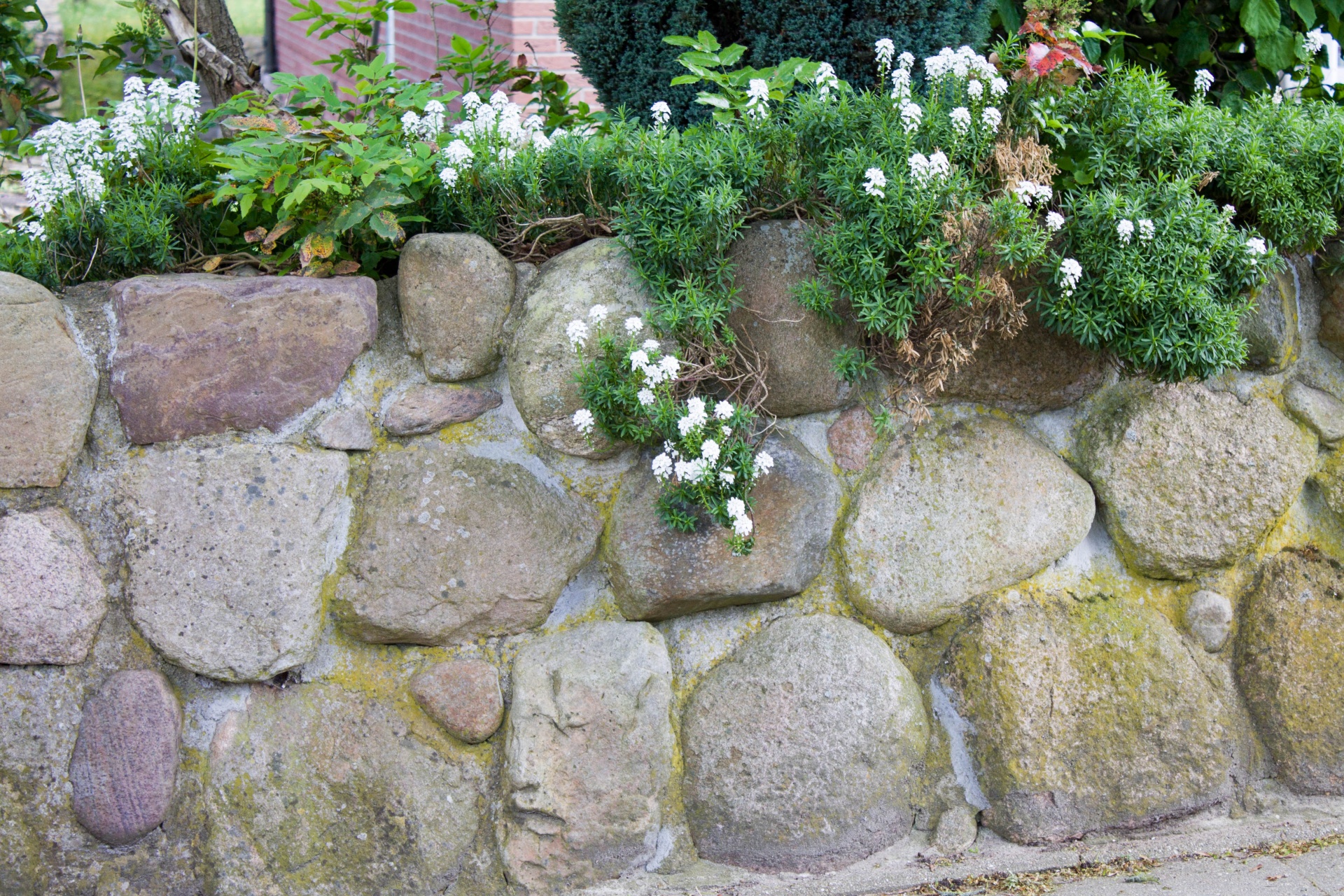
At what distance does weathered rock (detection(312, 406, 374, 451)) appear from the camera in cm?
206

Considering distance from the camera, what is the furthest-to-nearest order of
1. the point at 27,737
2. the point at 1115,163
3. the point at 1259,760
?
the point at 1259,760
the point at 1115,163
the point at 27,737

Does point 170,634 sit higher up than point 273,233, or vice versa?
Result: point 273,233

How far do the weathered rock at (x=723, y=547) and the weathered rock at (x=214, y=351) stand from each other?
71 cm

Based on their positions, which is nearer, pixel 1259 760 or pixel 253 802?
pixel 253 802

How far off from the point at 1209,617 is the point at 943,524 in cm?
68

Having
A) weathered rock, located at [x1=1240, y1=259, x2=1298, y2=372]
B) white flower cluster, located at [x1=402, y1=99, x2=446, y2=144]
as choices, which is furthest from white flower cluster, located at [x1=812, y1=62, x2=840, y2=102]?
weathered rock, located at [x1=1240, y1=259, x2=1298, y2=372]

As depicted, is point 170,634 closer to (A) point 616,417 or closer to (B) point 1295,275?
(A) point 616,417

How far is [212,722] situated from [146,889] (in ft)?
1.12

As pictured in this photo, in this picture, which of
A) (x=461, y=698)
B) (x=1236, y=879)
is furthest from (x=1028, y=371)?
(x=461, y=698)

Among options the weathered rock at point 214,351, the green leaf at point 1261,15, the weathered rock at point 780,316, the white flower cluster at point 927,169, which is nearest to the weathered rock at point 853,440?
the weathered rock at point 780,316

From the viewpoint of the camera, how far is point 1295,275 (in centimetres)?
230

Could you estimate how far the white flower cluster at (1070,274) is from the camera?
1928mm

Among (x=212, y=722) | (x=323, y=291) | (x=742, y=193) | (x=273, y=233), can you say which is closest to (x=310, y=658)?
(x=212, y=722)

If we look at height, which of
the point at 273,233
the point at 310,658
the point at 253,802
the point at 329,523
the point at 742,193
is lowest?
the point at 253,802
